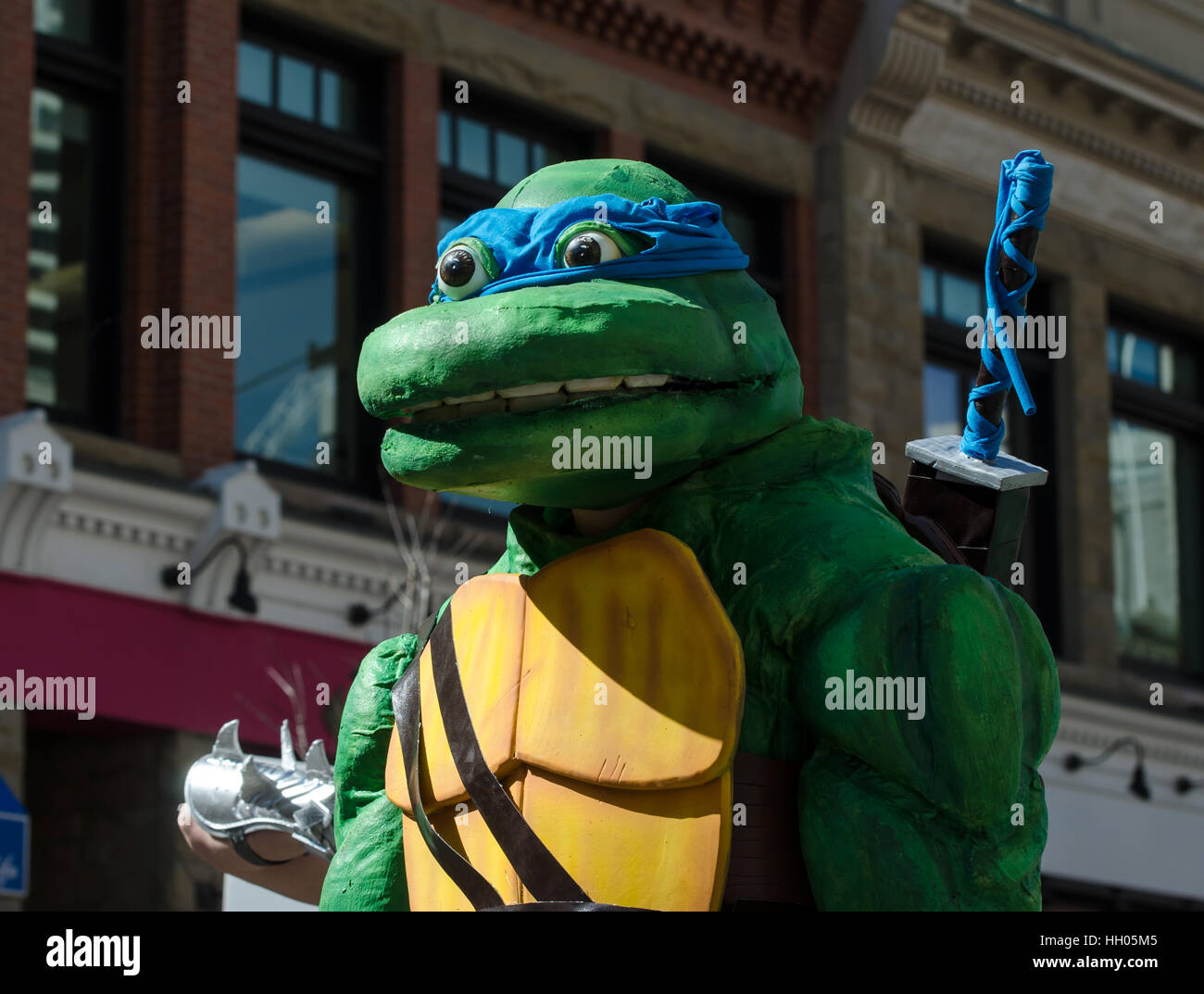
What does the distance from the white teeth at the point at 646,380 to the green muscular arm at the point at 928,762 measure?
0.44 meters

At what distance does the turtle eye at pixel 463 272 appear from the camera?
3.46 m

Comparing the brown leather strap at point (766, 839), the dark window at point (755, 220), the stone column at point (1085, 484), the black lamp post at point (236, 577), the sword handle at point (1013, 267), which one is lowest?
the brown leather strap at point (766, 839)

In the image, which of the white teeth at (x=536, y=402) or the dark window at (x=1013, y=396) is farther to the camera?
the dark window at (x=1013, y=396)

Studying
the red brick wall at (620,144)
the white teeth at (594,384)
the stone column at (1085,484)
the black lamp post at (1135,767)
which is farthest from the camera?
the stone column at (1085,484)

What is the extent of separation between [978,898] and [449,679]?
877mm

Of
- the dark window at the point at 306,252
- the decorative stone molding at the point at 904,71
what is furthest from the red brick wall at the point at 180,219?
the decorative stone molding at the point at 904,71

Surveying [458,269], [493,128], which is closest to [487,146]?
[493,128]

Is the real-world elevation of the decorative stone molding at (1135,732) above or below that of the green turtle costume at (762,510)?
above

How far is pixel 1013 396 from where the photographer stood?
54.2 ft

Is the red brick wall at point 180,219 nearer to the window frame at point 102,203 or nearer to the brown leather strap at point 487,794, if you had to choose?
the window frame at point 102,203

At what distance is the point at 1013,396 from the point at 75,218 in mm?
7396

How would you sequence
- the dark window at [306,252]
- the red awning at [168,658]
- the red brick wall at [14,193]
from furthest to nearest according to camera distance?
the dark window at [306,252] < the red brick wall at [14,193] < the red awning at [168,658]

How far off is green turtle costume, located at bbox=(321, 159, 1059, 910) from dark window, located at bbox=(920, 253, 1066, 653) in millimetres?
12909

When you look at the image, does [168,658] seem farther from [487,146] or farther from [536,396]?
[536,396]
